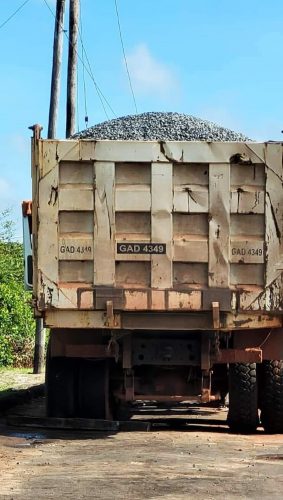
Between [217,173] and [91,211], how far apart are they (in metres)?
1.44

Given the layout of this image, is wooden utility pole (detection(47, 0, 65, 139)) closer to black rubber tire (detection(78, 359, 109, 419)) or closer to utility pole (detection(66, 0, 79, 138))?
utility pole (detection(66, 0, 79, 138))

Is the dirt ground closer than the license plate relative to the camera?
Yes

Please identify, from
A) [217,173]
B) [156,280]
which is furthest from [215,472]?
[217,173]

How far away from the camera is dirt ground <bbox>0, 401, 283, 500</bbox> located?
27.6 feet

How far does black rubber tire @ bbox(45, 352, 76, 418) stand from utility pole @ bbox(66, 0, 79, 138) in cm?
1125

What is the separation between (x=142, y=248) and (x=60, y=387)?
224 cm

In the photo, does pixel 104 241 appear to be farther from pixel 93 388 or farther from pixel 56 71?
pixel 56 71

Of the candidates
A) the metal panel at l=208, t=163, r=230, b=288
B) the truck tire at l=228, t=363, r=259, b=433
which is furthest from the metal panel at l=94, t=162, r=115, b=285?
the truck tire at l=228, t=363, r=259, b=433

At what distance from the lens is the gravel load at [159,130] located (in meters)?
13.7

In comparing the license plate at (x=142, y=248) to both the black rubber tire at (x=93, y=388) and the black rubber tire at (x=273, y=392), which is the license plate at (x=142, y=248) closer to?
the black rubber tire at (x=93, y=388)

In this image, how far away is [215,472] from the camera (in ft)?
31.0

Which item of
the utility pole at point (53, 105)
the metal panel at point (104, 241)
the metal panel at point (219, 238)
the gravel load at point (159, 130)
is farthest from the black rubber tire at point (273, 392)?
the utility pole at point (53, 105)

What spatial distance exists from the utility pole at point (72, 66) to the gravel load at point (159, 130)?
8.88 metres

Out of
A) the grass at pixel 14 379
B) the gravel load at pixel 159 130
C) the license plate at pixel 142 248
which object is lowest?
the grass at pixel 14 379
